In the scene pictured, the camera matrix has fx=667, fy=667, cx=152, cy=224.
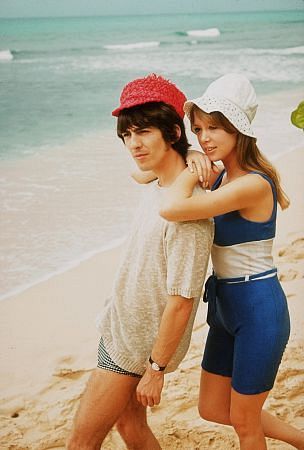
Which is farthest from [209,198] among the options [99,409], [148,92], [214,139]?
[99,409]

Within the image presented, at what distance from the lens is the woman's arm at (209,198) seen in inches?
67.4

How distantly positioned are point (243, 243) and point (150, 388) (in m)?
0.48

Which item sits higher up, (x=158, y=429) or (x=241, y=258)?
(x=241, y=258)

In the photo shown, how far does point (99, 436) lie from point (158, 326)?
36cm

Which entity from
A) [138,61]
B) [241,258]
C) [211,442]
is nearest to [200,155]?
[241,258]

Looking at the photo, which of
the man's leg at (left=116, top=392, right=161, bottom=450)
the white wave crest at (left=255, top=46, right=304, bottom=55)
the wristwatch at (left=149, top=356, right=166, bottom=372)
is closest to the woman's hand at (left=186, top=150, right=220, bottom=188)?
the wristwatch at (left=149, top=356, right=166, bottom=372)

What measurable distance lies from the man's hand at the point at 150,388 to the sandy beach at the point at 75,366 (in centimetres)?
92

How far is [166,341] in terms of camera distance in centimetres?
182

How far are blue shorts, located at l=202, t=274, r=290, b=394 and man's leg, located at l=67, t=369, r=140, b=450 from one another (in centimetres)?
33

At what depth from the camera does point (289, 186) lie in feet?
16.1

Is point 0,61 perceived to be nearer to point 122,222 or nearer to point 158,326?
point 122,222

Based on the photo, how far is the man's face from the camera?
181 centimetres

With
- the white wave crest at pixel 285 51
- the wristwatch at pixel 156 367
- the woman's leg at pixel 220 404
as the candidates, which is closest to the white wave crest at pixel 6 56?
the white wave crest at pixel 285 51

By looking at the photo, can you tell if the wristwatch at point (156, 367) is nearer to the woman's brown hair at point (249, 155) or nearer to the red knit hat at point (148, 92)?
the woman's brown hair at point (249, 155)
